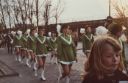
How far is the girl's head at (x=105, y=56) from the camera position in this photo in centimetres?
381

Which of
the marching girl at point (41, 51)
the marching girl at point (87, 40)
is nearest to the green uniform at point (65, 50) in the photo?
the marching girl at point (41, 51)

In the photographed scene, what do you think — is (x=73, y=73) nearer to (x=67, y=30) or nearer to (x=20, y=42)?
(x=67, y=30)

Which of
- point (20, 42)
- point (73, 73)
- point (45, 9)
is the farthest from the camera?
point (45, 9)

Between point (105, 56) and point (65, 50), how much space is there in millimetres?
10841

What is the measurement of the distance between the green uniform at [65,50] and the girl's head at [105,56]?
10.7 m

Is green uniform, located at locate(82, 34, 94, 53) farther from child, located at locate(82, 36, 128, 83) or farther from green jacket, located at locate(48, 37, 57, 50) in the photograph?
child, located at locate(82, 36, 128, 83)

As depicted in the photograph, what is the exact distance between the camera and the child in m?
3.81

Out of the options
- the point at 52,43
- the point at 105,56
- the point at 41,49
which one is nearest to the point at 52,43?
the point at 52,43

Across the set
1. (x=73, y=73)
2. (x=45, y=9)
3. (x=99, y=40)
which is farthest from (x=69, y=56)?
(x=45, y=9)

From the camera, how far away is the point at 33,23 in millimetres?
56812

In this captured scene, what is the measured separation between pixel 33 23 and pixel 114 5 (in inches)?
378

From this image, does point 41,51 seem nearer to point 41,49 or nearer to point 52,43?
point 41,49

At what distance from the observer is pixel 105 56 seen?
3.81 meters

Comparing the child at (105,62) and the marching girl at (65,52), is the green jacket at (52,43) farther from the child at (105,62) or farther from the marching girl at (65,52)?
the child at (105,62)
